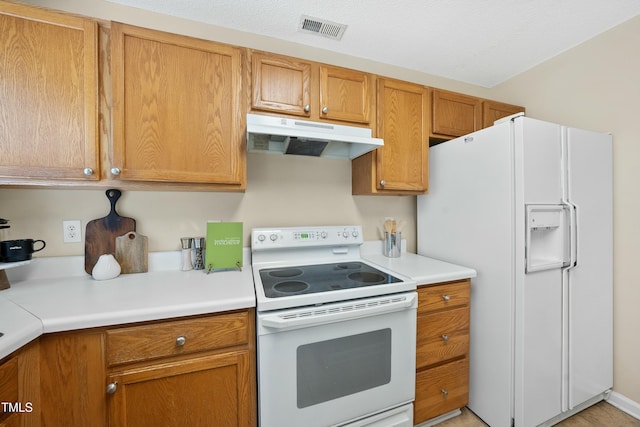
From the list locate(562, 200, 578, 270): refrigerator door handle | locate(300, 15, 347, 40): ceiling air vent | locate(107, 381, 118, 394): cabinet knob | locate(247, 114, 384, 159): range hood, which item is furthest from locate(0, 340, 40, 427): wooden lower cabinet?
locate(562, 200, 578, 270): refrigerator door handle

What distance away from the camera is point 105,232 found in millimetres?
1381

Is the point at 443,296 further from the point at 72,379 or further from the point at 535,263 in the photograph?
the point at 72,379

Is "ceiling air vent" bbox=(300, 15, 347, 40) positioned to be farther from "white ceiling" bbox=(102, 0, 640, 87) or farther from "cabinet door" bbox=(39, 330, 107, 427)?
"cabinet door" bbox=(39, 330, 107, 427)

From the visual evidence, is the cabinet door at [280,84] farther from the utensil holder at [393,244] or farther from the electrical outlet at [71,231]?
the electrical outlet at [71,231]

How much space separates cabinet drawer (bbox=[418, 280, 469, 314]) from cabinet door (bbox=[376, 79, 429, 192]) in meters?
0.67

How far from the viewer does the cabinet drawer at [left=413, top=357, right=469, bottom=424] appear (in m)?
1.37

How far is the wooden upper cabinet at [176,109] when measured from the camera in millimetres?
1133

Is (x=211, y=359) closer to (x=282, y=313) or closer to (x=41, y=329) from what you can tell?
(x=282, y=313)

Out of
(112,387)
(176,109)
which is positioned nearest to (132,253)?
(112,387)

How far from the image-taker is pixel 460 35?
1664 mm

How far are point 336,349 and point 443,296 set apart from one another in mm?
696

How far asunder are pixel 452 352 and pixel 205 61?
2.11 metres

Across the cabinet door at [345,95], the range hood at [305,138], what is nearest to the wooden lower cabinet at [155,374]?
the range hood at [305,138]

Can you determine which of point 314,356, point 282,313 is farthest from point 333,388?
point 282,313
